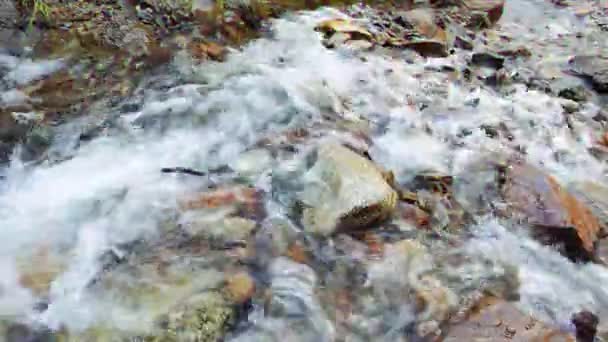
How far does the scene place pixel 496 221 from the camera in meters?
3.20

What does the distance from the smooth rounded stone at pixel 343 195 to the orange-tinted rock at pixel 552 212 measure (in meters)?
0.82

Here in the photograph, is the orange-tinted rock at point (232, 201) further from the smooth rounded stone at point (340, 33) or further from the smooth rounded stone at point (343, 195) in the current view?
the smooth rounded stone at point (340, 33)

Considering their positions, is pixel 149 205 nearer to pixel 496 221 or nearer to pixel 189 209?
pixel 189 209

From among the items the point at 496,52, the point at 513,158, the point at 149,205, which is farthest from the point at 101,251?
the point at 496,52

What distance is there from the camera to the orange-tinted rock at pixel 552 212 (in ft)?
10.0

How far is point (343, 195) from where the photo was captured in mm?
2834

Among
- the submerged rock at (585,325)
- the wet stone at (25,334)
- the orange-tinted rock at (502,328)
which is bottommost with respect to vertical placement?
the wet stone at (25,334)

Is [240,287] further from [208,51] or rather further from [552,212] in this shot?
[208,51]

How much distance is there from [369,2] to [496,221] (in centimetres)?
408

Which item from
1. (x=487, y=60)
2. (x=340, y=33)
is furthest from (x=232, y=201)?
(x=487, y=60)

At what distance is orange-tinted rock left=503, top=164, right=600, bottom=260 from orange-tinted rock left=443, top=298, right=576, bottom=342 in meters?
0.76

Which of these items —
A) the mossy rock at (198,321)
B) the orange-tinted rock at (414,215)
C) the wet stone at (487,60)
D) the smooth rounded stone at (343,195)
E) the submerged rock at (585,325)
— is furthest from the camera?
the wet stone at (487,60)

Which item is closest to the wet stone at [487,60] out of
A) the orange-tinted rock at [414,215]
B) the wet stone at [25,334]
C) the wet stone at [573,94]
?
the wet stone at [573,94]

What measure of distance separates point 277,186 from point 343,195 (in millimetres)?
462
